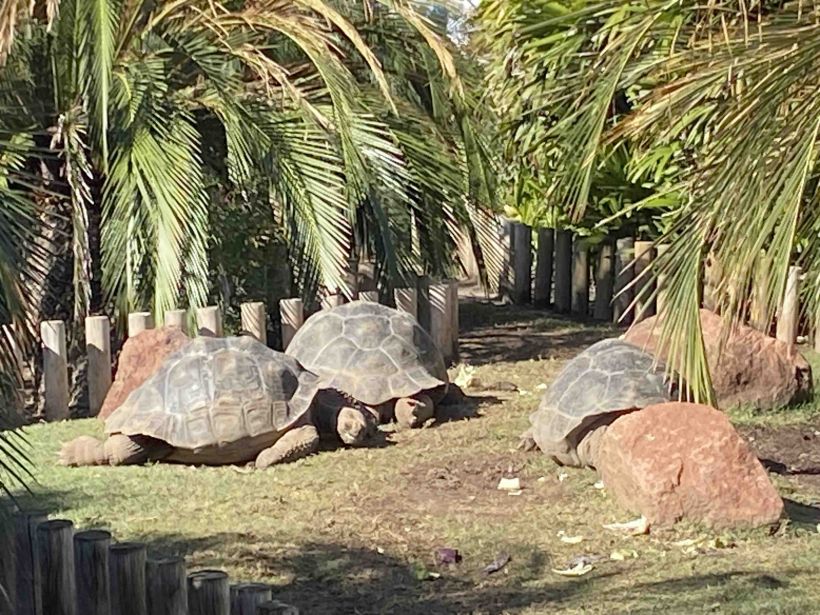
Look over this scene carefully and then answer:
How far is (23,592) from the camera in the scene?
415 cm

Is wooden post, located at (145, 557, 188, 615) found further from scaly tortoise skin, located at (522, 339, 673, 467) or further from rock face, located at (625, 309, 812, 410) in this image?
rock face, located at (625, 309, 812, 410)

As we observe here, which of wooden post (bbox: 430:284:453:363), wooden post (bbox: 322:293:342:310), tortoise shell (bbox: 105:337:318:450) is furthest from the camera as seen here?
wooden post (bbox: 430:284:453:363)

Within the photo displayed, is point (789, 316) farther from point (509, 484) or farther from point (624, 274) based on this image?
point (509, 484)

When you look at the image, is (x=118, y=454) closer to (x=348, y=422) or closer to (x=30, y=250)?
(x=348, y=422)

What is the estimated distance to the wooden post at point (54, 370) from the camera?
27.3 ft

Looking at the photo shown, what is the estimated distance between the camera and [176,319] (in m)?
8.66

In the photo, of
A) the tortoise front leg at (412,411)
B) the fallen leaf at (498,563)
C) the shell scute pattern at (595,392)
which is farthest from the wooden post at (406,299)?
the fallen leaf at (498,563)

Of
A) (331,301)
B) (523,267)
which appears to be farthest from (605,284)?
(331,301)

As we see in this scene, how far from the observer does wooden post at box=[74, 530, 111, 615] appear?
4.18 metres

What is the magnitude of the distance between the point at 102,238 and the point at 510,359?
123 inches

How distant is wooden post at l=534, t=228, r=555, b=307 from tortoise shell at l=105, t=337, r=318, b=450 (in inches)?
242

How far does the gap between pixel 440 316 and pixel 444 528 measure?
4.29 m

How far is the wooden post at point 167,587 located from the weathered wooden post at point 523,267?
964 centimetres

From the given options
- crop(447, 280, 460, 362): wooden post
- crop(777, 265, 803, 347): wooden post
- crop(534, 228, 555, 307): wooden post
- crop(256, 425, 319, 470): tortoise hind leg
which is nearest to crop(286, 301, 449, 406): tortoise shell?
crop(256, 425, 319, 470): tortoise hind leg
